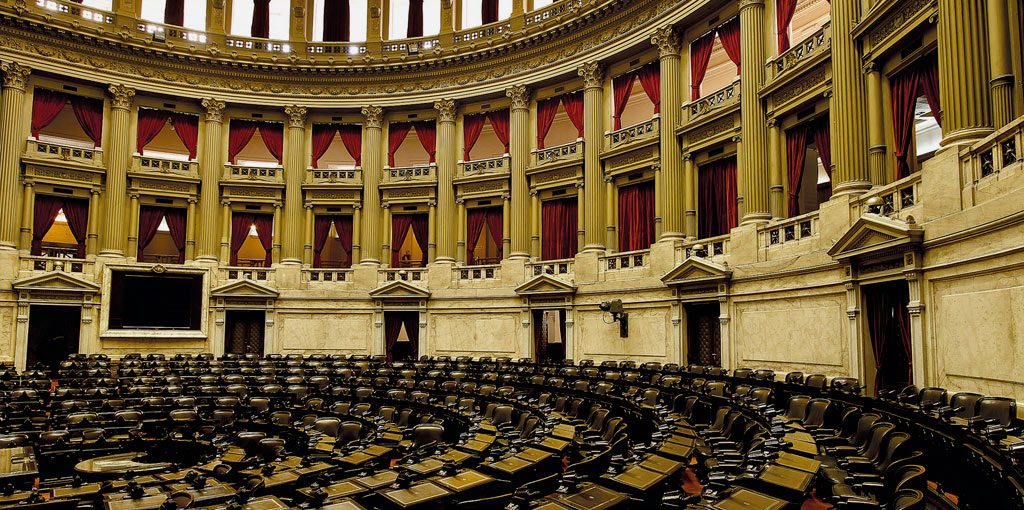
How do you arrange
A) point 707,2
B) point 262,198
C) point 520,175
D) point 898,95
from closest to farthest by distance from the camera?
1. point 898,95
2. point 707,2
3. point 520,175
4. point 262,198

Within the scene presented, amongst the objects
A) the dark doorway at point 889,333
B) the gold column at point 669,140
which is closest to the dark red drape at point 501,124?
the gold column at point 669,140

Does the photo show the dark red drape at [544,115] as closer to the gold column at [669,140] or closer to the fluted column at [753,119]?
the gold column at [669,140]

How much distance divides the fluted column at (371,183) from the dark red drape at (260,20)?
6049mm

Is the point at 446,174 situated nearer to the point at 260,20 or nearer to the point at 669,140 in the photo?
the point at 669,140

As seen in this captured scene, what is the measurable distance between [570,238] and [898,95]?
531 inches

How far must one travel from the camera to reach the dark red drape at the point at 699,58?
20.9m

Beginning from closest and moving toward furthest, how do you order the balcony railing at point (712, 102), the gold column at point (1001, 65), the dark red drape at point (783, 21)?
the gold column at point (1001, 65), the dark red drape at point (783, 21), the balcony railing at point (712, 102)

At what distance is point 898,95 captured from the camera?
13703 mm

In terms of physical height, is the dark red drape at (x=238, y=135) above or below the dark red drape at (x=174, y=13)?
below

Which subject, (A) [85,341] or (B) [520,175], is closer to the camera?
(A) [85,341]

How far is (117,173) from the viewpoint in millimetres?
26406

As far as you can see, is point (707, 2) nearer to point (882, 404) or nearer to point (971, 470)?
point (882, 404)

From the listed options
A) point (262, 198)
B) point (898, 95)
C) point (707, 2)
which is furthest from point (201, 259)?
point (898, 95)

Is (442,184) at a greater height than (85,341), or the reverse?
(442,184)
